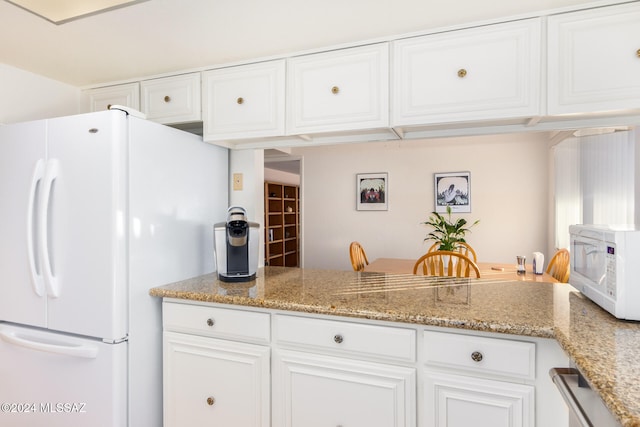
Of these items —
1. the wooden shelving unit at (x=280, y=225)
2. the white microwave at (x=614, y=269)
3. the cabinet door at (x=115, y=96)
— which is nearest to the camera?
the white microwave at (x=614, y=269)

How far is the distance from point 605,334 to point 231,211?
1647 mm

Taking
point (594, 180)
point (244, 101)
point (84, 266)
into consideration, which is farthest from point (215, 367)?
point (594, 180)

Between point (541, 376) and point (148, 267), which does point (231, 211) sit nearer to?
point (148, 267)

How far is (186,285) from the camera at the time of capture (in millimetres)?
1803

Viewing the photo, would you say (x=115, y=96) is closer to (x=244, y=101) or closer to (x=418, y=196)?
(x=244, y=101)

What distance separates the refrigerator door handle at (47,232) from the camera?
64.9 inches

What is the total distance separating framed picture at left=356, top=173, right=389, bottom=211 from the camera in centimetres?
495

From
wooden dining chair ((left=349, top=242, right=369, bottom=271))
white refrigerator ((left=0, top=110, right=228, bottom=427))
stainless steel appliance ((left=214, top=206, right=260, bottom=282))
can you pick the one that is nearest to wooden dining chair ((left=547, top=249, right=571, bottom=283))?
wooden dining chair ((left=349, top=242, right=369, bottom=271))

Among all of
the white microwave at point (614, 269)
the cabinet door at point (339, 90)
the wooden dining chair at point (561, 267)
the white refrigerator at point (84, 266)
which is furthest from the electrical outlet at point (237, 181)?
the wooden dining chair at point (561, 267)

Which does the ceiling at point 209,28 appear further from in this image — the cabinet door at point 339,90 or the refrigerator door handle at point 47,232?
the refrigerator door handle at point 47,232

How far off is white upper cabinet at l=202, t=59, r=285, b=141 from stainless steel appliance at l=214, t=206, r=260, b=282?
1.63 ft

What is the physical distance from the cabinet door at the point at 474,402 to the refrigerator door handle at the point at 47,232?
1.68 metres

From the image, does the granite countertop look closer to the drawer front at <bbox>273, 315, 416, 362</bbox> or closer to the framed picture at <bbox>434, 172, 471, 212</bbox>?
the drawer front at <bbox>273, 315, 416, 362</bbox>

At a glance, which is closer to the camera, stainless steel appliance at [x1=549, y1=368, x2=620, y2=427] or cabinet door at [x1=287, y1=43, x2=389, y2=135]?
stainless steel appliance at [x1=549, y1=368, x2=620, y2=427]
